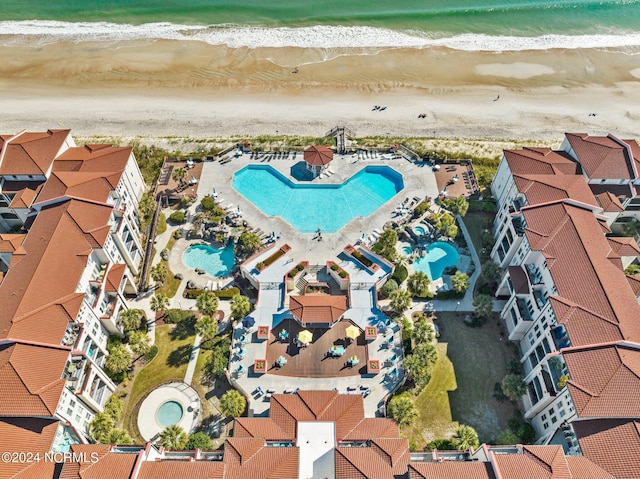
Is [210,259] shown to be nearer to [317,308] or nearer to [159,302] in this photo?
[159,302]

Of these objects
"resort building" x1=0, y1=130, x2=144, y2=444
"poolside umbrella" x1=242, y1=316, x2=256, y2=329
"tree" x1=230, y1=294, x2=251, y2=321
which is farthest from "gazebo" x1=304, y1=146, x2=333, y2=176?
"poolside umbrella" x1=242, y1=316, x2=256, y2=329

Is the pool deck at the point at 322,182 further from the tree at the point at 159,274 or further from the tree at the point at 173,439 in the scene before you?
the tree at the point at 173,439

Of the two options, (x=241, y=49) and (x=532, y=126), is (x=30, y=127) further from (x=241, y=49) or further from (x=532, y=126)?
(x=532, y=126)

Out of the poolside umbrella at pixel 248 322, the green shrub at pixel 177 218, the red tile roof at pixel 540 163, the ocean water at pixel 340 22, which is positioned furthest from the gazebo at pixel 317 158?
the ocean water at pixel 340 22

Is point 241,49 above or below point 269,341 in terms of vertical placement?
above

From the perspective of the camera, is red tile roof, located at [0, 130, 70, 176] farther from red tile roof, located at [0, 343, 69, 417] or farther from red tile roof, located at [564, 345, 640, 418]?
red tile roof, located at [564, 345, 640, 418]

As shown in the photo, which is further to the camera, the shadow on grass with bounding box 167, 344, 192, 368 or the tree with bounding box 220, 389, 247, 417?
the shadow on grass with bounding box 167, 344, 192, 368

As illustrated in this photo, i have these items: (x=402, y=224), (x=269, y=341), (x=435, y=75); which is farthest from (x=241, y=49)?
(x=269, y=341)
